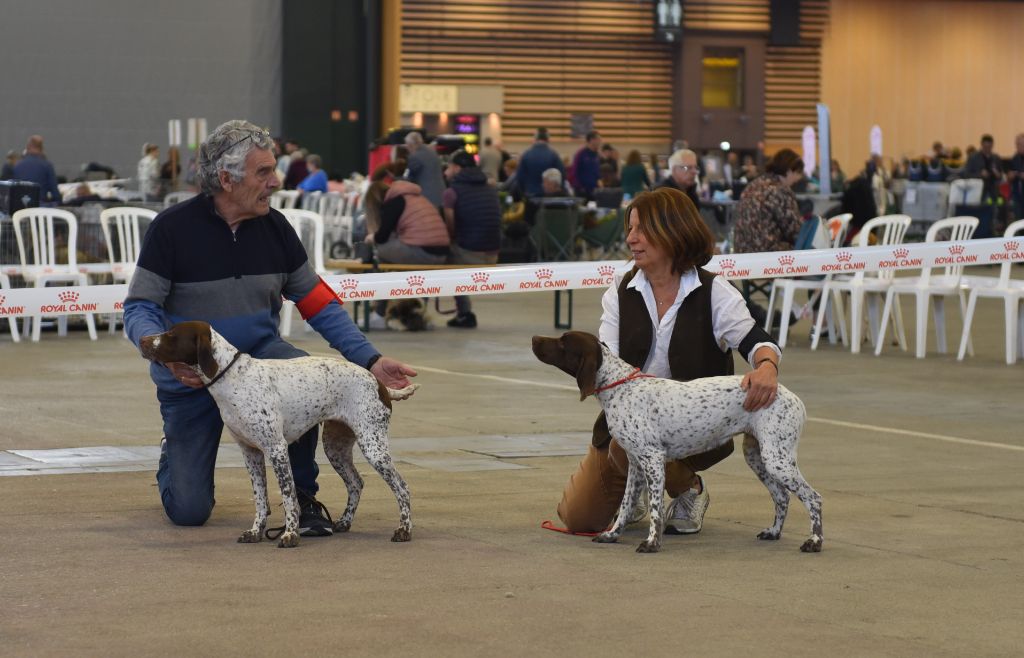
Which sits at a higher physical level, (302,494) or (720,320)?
(720,320)

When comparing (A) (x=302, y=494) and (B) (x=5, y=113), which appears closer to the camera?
(A) (x=302, y=494)

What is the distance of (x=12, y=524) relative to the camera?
18.9ft

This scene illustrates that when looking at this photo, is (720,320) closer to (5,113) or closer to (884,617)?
(884,617)

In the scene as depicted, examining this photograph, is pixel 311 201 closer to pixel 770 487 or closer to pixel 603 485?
pixel 603 485

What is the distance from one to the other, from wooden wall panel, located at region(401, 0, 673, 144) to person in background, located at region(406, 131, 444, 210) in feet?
56.0

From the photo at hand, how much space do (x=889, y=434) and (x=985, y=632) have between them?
13.7 ft

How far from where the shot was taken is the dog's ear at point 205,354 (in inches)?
204

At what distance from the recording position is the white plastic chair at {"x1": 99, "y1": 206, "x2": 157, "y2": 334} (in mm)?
13461

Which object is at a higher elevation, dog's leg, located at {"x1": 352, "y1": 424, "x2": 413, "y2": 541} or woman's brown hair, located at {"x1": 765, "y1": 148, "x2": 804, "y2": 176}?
woman's brown hair, located at {"x1": 765, "y1": 148, "x2": 804, "y2": 176}

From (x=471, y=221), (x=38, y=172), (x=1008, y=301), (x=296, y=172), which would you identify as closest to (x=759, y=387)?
(x=1008, y=301)

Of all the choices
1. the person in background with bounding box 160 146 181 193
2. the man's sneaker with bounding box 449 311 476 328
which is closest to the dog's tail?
the man's sneaker with bounding box 449 311 476 328

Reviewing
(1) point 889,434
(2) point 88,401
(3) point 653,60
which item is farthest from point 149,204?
(3) point 653,60

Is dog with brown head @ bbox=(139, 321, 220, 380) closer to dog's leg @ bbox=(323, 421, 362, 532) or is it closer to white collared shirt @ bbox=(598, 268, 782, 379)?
dog's leg @ bbox=(323, 421, 362, 532)

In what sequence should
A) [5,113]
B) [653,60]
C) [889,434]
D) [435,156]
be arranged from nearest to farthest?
[889,434], [435,156], [5,113], [653,60]
